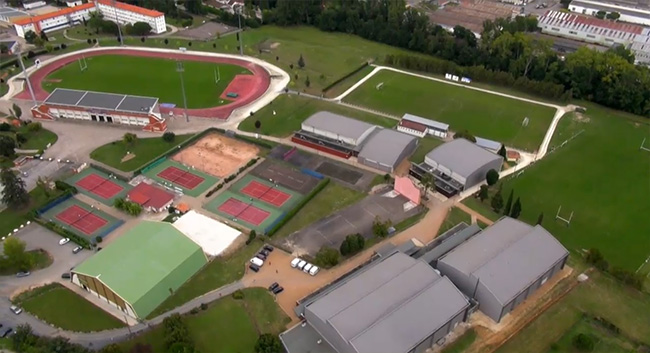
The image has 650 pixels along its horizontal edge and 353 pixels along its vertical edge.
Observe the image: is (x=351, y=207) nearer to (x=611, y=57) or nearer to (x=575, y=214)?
(x=575, y=214)

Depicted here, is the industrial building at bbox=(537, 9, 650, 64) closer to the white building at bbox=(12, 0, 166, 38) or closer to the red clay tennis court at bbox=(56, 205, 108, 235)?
the white building at bbox=(12, 0, 166, 38)

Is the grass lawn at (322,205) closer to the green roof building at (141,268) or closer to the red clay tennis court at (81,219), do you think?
the green roof building at (141,268)

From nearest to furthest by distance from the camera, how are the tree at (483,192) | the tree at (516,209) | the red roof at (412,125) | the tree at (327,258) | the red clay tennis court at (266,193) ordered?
the tree at (327,258)
the tree at (516,209)
the tree at (483,192)
the red clay tennis court at (266,193)
the red roof at (412,125)

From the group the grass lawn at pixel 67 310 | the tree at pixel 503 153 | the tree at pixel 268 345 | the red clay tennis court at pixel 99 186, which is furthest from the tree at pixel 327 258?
the tree at pixel 503 153

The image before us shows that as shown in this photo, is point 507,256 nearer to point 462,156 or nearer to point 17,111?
point 462,156

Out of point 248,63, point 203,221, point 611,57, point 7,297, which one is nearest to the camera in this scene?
point 7,297

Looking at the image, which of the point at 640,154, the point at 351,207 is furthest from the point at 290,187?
the point at 640,154
